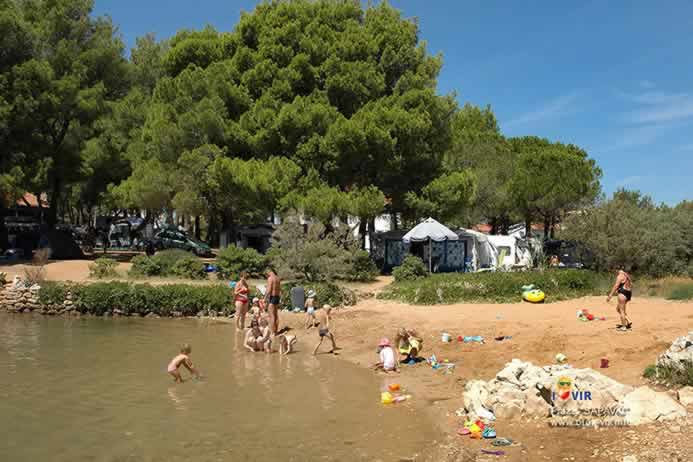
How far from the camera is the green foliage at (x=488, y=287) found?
74.5 ft

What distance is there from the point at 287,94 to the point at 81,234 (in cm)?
2923

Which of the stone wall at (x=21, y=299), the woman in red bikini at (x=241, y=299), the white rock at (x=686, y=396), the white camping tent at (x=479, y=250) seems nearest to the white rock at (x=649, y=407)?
the white rock at (x=686, y=396)

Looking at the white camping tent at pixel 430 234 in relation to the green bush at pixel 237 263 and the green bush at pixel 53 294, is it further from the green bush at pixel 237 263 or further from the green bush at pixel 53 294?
the green bush at pixel 53 294

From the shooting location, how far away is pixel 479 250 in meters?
34.2

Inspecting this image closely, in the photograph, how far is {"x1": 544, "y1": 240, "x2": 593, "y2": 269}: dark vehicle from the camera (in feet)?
96.8

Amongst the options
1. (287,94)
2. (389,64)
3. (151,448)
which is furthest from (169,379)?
(389,64)

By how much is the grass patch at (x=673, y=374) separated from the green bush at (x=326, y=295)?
40.1 ft

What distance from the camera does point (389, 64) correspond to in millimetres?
33594

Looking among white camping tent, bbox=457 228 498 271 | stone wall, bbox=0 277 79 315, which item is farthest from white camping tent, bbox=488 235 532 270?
stone wall, bbox=0 277 79 315

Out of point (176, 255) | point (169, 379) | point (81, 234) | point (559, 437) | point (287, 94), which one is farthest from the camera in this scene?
point (81, 234)

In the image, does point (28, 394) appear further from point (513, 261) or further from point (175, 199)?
point (513, 261)

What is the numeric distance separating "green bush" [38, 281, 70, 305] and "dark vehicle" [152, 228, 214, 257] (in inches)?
591

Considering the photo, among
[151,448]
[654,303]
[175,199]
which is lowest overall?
[151,448]

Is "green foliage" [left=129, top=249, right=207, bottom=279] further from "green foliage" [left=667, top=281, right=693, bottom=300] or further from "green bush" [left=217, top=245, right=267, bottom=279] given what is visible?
"green foliage" [left=667, top=281, right=693, bottom=300]
